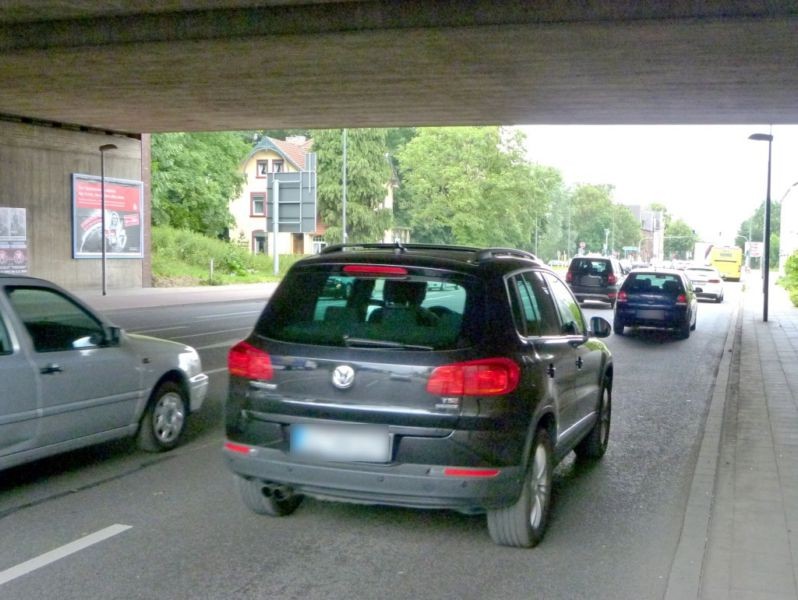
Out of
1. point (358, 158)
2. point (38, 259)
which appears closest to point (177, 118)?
point (38, 259)

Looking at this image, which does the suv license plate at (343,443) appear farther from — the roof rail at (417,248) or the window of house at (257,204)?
the window of house at (257,204)

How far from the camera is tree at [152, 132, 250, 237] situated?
165ft

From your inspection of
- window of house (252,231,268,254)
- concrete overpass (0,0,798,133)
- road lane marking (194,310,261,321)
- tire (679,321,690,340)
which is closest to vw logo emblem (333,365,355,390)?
concrete overpass (0,0,798,133)

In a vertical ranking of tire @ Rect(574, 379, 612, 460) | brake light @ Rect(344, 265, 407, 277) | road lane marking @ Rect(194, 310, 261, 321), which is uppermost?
brake light @ Rect(344, 265, 407, 277)

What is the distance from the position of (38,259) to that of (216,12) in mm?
17329

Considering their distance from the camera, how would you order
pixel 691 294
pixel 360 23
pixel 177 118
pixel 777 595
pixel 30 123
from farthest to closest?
pixel 30 123, pixel 177 118, pixel 691 294, pixel 360 23, pixel 777 595

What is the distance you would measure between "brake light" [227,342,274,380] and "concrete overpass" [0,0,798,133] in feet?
35.9

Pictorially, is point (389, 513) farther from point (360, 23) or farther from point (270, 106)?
point (270, 106)

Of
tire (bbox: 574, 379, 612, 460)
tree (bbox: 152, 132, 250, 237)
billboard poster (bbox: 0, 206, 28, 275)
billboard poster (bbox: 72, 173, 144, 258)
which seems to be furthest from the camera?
tree (bbox: 152, 132, 250, 237)

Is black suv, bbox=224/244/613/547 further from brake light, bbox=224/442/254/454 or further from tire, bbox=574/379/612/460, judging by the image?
tire, bbox=574/379/612/460

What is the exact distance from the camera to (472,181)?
207ft

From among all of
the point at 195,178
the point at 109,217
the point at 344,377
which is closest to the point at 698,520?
the point at 344,377

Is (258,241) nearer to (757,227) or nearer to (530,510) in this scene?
(530,510)

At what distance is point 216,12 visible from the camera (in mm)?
16250
